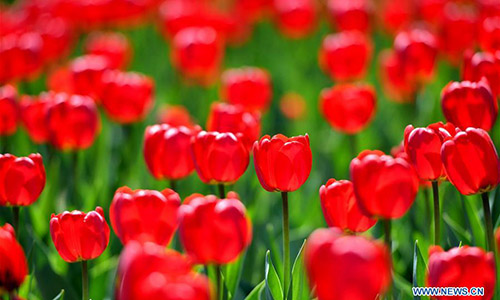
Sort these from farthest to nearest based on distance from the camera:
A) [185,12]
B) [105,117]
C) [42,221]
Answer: [185,12], [105,117], [42,221]

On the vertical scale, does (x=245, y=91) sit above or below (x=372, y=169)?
below

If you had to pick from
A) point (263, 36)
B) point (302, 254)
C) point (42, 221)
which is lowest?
point (263, 36)

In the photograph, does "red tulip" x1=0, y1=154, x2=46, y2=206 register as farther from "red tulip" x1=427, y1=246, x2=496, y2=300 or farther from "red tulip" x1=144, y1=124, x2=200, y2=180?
"red tulip" x1=427, y1=246, x2=496, y2=300

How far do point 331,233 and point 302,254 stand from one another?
54cm

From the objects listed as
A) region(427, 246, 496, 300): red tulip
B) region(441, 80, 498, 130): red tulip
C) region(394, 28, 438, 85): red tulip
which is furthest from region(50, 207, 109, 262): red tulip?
region(394, 28, 438, 85): red tulip

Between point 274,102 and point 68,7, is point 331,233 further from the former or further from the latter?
point 68,7

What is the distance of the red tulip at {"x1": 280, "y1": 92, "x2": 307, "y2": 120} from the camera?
328cm

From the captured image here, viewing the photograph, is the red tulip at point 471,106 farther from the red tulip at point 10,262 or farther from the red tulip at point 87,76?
the red tulip at point 87,76

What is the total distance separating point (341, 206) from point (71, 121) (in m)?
1.11

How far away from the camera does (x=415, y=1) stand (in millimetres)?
4723

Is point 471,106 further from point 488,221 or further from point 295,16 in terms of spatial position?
point 295,16

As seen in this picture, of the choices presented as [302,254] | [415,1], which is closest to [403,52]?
[302,254]

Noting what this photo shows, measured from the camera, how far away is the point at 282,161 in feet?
4.67

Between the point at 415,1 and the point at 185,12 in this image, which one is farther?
the point at 415,1
